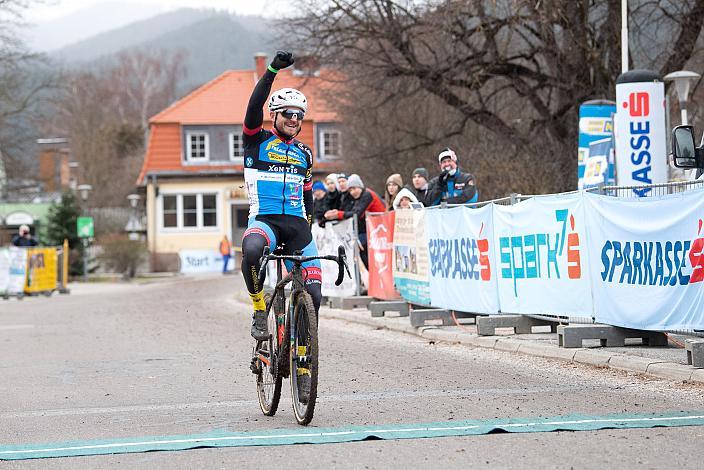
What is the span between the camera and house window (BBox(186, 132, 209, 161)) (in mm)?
65625

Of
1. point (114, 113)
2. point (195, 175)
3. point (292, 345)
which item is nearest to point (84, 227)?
point (195, 175)

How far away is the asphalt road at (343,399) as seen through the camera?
6672 mm

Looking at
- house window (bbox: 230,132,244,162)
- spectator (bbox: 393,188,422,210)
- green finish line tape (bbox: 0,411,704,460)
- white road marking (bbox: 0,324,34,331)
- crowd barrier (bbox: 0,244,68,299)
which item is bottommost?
green finish line tape (bbox: 0,411,704,460)

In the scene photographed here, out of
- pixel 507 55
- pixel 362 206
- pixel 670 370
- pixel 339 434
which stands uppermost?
pixel 507 55

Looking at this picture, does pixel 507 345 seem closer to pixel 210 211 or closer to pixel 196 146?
pixel 210 211

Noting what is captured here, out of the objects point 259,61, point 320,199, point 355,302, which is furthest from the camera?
point 259,61

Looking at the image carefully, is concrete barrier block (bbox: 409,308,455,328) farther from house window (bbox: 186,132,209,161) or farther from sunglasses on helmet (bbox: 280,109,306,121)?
house window (bbox: 186,132,209,161)

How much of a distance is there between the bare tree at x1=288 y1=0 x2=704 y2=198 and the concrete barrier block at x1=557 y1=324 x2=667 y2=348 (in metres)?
13.8

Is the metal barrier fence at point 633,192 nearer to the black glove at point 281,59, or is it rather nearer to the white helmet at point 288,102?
the white helmet at point 288,102

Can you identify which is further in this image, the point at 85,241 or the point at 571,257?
the point at 85,241

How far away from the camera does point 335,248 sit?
21312mm

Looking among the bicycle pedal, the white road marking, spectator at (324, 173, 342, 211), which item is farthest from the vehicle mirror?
the white road marking

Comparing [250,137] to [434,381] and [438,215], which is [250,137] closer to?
[434,381]

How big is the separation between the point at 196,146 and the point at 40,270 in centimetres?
3107
